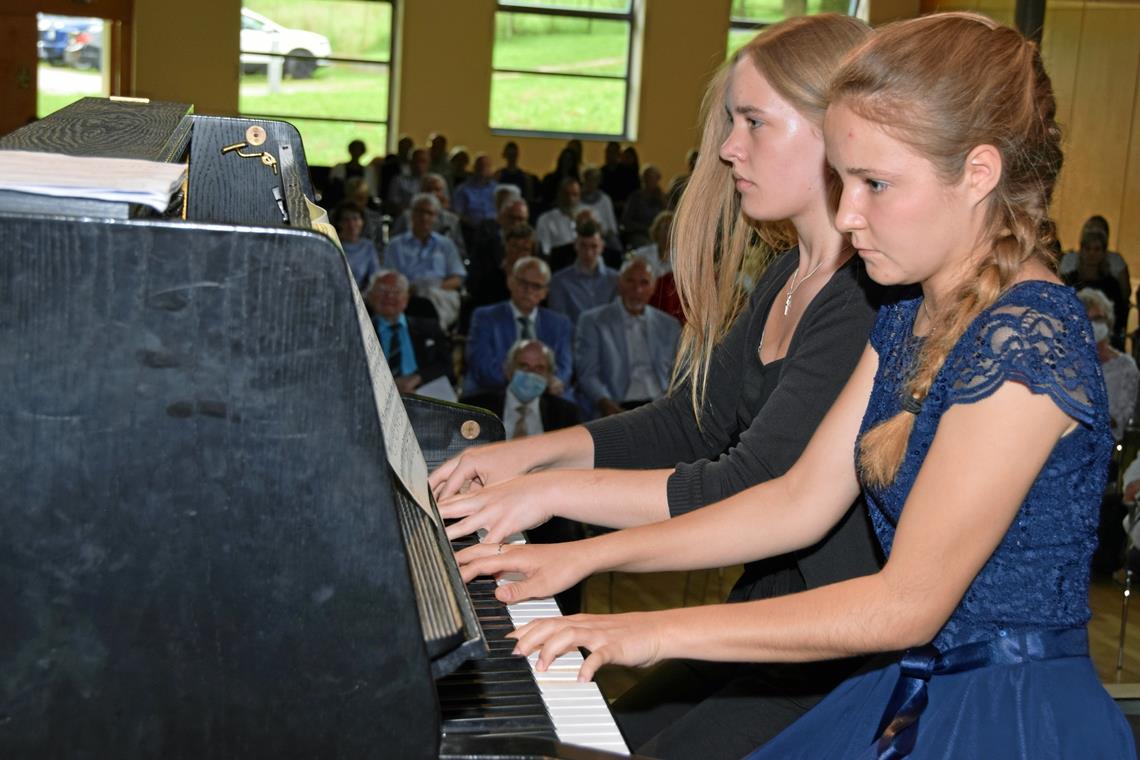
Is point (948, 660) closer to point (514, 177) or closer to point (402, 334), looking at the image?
point (402, 334)

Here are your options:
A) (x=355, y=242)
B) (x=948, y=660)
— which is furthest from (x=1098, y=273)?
(x=948, y=660)

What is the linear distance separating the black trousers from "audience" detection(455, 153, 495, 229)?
1075cm

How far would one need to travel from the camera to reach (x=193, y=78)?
14547mm

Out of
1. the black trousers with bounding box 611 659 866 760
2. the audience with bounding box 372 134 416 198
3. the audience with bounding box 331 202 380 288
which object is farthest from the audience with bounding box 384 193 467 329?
the black trousers with bounding box 611 659 866 760

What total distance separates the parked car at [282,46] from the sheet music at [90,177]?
14.4 metres

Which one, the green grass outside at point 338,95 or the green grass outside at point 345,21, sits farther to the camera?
the green grass outside at point 338,95

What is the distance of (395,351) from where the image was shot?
20.6 ft

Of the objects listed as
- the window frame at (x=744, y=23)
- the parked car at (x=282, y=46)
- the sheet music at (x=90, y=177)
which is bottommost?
the sheet music at (x=90, y=177)

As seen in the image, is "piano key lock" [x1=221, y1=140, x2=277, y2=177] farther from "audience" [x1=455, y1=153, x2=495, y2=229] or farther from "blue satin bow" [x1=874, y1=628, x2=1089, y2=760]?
"audience" [x1=455, y1=153, x2=495, y2=229]

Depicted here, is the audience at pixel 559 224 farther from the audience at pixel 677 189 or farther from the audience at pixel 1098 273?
the audience at pixel 1098 273

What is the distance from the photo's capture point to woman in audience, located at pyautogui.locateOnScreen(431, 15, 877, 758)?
1.89 m

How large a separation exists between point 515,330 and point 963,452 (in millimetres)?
5155

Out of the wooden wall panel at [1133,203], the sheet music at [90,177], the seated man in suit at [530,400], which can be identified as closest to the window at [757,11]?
the wooden wall panel at [1133,203]

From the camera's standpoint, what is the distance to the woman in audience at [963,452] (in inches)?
54.6
